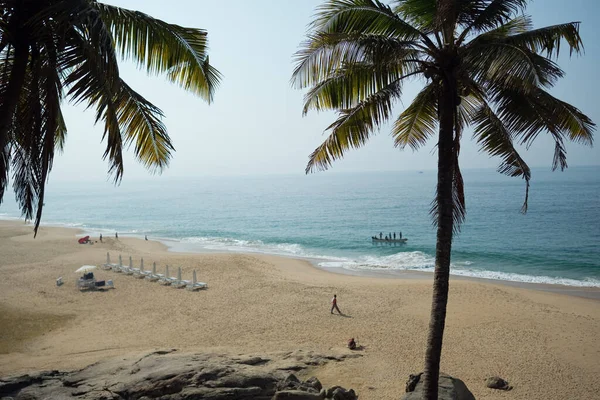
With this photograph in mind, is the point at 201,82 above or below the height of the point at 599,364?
above

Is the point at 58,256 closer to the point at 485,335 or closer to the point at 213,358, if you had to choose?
the point at 213,358

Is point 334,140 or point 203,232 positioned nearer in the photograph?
point 334,140

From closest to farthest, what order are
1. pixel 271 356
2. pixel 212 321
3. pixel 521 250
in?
1. pixel 271 356
2. pixel 212 321
3. pixel 521 250

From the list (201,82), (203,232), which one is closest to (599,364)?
(201,82)

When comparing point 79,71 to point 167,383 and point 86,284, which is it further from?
point 86,284

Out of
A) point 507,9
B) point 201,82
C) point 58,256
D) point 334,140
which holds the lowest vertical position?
point 58,256

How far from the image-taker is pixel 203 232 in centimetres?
6319

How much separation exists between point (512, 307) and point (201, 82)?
20119mm

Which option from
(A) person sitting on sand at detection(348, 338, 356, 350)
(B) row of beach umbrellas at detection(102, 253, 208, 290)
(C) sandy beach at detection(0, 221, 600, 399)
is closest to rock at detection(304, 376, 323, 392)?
(C) sandy beach at detection(0, 221, 600, 399)

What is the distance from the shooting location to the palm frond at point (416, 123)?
8500mm

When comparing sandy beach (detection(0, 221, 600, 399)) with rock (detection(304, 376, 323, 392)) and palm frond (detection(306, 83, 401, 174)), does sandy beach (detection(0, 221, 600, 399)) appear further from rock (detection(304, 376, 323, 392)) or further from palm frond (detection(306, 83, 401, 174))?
palm frond (detection(306, 83, 401, 174))

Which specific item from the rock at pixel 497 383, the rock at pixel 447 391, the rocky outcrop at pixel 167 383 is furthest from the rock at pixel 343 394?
the rock at pixel 497 383

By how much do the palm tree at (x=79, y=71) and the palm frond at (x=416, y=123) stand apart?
173 inches

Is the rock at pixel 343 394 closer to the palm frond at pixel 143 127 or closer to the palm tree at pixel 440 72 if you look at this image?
the palm tree at pixel 440 72
